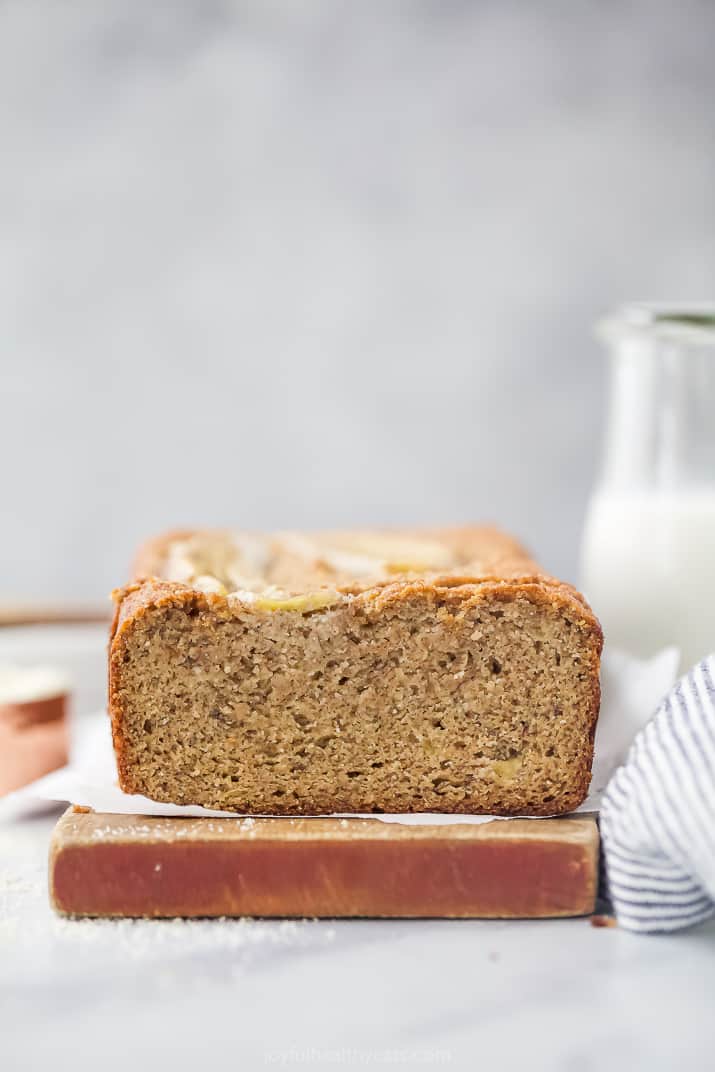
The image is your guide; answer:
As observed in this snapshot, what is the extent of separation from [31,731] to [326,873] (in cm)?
88

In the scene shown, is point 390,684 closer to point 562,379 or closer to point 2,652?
point 2,652

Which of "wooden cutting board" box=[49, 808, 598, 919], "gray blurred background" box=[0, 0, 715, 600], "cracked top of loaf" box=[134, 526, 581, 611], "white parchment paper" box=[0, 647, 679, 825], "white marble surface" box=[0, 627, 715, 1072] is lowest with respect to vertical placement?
"white marble surface" box=[0, 627, 715, 1072]

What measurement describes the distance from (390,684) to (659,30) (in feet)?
8.78

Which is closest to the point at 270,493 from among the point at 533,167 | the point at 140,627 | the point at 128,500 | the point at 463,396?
the point at 128,500

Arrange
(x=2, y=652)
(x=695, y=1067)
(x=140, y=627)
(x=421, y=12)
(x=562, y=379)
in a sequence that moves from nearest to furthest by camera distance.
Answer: (x=695, y=1067), (x=140, y=627), (x=2, y=652), (x=421, y=12), (x=562, y=379)

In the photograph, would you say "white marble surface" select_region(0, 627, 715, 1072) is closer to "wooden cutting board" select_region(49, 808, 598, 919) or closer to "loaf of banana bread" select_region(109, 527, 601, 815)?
"wooden cutting board" select_region(49, 808, 598, 919)

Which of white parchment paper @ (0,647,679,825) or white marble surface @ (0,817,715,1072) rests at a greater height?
white parchment paper @ (0,647,679,825)

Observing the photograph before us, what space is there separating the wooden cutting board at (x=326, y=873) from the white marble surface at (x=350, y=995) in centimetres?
3

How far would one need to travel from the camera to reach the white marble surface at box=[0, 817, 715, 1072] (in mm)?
1452

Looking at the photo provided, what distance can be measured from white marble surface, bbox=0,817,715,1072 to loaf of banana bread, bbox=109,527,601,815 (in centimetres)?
22

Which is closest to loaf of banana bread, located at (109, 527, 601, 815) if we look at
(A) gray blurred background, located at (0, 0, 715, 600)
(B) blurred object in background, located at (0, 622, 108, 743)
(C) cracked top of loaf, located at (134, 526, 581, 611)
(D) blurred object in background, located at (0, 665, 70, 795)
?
(C) cracked top of loaf, located at (134, 526, 581, 611)

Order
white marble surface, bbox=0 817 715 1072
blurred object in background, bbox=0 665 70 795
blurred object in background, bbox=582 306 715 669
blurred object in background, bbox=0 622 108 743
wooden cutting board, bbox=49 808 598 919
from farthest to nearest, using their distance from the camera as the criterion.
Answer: blurred object in background, bbox=0 622 108 743 → blurred object in background, bbox=582 306 715 669 → blurred object in background, bbox=0 665 70 795 → wooden cutting board, bbox=49 808 598 919 → white marble surface, bbox=0 817 715 1072

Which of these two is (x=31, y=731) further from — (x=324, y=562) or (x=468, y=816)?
(x=468, y=816)

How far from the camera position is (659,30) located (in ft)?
11.9
